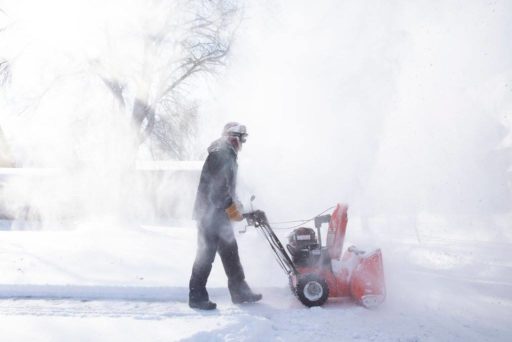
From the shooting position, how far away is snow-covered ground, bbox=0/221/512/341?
139 inches

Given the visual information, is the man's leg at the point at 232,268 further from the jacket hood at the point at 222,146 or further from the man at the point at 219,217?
the jacket hood at the point at 222,146

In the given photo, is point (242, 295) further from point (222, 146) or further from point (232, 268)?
point (222, 146)

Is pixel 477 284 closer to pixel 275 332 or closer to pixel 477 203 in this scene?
pixel 275 332

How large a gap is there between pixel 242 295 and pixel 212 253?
21.8 inches

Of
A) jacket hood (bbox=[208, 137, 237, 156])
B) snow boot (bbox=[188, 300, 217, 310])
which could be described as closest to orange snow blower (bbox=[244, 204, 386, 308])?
jacket hood (bbox=[208, 137, 237, 156])

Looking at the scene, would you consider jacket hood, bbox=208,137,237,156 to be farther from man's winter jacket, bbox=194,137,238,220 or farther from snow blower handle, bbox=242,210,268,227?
snow blower handle, bbox=242,210,268,227

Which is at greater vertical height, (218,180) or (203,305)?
(218,180)

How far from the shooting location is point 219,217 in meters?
4.32

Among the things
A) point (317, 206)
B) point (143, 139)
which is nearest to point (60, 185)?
point (143, 139)

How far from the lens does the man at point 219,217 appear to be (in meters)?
4.23

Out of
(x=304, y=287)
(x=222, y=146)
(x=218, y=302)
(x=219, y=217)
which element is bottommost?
(x=218, y=302)

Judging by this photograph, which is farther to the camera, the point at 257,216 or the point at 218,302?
the point at 218,302

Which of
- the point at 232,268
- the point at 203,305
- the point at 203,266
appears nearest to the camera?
the point at 203,305

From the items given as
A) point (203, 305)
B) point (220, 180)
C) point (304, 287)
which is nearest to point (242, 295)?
point (203, 305)
